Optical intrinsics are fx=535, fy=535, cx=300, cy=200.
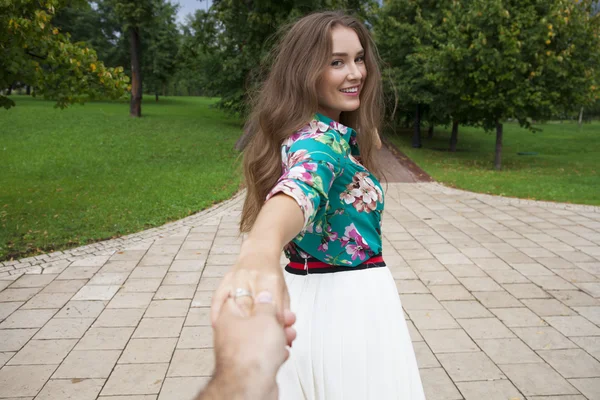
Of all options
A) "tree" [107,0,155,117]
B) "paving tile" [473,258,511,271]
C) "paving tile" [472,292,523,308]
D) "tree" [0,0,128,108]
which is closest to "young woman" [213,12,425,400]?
"paving tile" [472,292,523,308]

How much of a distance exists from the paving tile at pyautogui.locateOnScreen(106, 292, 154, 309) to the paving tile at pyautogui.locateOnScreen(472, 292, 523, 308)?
11.2ft

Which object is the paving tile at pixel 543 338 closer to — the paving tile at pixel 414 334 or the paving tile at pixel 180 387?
the paving tile at pixel 414 334

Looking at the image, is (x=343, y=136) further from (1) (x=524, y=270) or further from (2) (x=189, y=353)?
(1) (x=524, y=270)

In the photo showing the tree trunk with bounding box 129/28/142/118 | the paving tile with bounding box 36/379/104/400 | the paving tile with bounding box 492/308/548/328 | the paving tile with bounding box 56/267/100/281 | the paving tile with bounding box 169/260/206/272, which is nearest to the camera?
the paving tile with bounding box 36/379/104/400

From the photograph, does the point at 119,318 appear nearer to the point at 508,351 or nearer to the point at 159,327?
the point at 159,327

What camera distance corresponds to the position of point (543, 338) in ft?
15.4

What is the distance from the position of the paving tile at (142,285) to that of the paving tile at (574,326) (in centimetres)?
403

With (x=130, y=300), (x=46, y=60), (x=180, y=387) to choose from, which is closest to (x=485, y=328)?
(x=180, y=387)

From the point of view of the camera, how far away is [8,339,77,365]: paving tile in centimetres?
419

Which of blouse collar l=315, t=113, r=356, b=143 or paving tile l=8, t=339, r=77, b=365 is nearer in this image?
blouse collar l=315, t=113, r=356, b=143

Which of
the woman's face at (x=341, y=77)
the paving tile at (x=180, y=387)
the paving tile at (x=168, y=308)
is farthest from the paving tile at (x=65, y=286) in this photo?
the woman's face at (x=341, y=77)

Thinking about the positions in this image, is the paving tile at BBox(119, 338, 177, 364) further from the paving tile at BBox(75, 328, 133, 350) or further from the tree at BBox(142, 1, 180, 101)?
the tree at BBox(142, 1, 180, 101)

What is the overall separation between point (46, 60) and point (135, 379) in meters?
5.68

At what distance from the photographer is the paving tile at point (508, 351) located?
14.1 ft
